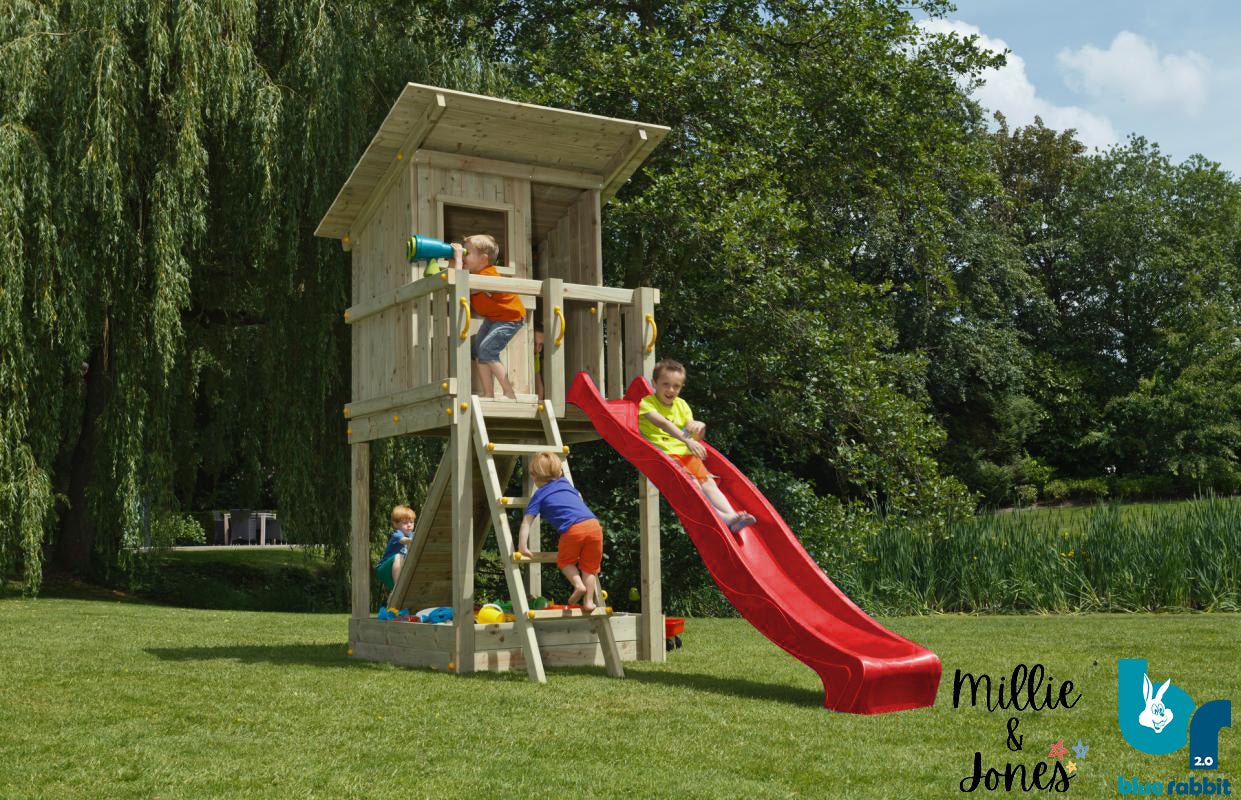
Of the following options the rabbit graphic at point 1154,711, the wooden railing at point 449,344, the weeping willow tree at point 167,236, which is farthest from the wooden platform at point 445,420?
the weeping willow tree at point 167,236

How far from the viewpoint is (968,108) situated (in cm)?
3084

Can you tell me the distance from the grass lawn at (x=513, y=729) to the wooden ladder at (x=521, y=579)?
0.21 metres

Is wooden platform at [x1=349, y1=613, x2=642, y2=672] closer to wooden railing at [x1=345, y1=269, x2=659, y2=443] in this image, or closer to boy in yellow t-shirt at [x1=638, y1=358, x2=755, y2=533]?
boy in yellow t-shirt at [x1=638, y1=358, x2=755, y2=533]

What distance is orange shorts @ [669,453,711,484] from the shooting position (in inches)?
313

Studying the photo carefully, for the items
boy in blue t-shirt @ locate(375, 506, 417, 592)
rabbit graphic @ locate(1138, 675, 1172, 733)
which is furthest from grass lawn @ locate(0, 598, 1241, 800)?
boy in blue t-shirt @ locate(375, 506, 417, 592)

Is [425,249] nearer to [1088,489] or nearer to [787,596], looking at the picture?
[787,596]

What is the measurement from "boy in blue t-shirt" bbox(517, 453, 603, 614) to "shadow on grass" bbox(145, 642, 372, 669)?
1548 mm

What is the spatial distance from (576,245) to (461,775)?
6355mm

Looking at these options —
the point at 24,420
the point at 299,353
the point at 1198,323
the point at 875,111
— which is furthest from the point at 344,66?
the point at 1198,323

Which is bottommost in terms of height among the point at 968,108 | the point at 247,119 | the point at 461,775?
the point at 461,775

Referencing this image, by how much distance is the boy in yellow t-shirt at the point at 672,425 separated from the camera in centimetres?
809

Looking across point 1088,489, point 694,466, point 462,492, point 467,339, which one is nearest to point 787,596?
point 694,466

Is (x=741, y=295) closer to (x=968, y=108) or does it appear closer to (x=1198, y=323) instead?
(x=968, y=108)

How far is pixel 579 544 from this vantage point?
7598 millimetres
